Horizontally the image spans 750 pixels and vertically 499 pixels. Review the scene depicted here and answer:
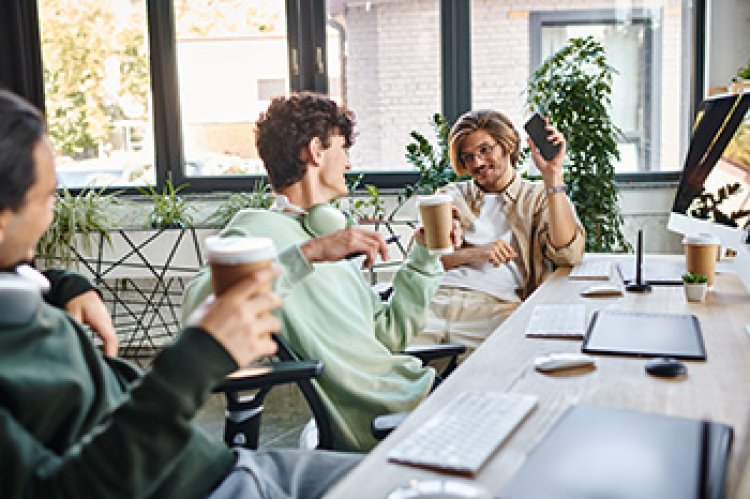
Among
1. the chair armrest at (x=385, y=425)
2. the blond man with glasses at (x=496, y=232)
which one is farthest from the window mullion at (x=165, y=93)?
the chair armrest at (x=385, y=425)

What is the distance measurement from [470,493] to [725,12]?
4.04 metres

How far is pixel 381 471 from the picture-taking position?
1121mm

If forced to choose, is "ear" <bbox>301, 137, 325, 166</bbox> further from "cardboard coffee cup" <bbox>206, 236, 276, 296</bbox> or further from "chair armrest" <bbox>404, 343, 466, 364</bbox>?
"cardboard coffee cup" <bbox>206, 236, 276, 296</bbox>

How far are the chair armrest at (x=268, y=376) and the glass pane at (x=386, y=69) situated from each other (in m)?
3.13

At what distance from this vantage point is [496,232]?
2.88 m

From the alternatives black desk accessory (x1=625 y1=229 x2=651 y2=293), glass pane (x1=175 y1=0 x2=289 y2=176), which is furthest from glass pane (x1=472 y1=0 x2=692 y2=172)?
black desk accessory (x1=625 y1=229 x2=651 y2=293)

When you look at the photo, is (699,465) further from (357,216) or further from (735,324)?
(357,216)

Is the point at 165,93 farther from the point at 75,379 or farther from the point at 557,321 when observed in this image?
the point at 75,379

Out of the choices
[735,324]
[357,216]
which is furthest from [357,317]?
[357,216]

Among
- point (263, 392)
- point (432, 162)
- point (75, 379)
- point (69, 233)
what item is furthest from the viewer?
point (69, 233)

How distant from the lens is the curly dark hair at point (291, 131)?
2.08 meters

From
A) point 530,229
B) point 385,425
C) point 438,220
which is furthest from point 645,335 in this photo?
point 530,229

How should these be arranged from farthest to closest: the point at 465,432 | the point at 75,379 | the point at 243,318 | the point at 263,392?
the point at 263,392, the point at 465,432, the point at 75,379, the point at 243,318

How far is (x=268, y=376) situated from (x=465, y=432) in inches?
21.7
